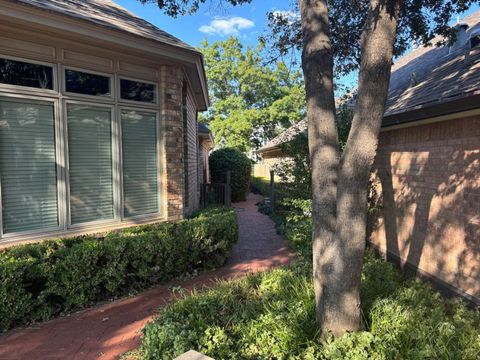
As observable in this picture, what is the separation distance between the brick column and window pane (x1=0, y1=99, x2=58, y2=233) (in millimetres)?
1754

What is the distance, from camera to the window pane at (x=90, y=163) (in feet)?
15.6

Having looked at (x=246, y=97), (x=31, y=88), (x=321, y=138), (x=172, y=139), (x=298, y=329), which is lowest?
(x=298, y=329)

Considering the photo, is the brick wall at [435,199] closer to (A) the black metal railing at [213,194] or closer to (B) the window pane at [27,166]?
(B) the window pane at [27,166]

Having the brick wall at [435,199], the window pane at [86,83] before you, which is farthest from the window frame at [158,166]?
the brick wall at [435,199]

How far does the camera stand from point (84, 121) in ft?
16.0

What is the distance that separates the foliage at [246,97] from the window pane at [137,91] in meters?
24.4

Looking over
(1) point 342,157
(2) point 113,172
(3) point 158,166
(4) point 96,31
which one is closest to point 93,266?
(2) point 113,172

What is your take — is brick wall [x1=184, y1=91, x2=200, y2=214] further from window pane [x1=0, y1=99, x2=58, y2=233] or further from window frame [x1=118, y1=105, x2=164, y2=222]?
window pane [x1=0, y1=99, x2=58, y2=233]

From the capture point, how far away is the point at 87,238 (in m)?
4.75

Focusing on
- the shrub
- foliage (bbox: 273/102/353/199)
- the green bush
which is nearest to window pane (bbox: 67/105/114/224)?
the shrub

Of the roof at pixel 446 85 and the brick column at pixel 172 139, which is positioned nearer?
the roof at pixel 446 85

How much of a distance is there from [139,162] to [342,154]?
144 inches

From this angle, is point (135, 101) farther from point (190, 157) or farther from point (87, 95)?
point (190, 157)

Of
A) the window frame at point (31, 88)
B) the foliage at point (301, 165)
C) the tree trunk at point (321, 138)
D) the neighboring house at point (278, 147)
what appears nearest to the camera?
the tree trunk at point (321, 138)
